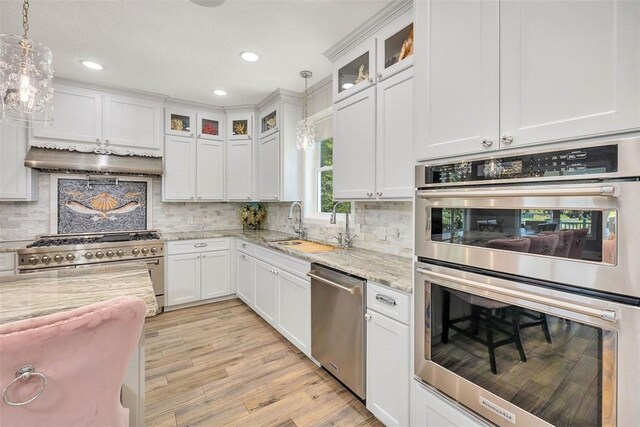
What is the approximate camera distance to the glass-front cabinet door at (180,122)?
3.71 metres

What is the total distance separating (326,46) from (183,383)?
9.74 ft

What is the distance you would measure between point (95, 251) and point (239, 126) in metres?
2.32

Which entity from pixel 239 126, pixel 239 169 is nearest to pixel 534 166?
pixel 239 169

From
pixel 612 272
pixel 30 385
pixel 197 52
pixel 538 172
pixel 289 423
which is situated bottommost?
pixel 289 423

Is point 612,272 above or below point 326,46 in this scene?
below

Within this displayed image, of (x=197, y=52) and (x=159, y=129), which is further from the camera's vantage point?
(x=159, y=129)

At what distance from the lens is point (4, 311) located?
3.35 feet

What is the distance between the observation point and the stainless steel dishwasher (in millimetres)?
1840

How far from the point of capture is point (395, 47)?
195cm

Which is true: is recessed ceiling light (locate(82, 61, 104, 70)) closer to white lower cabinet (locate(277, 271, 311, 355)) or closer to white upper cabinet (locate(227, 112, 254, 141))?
white upper cabinet (locate(227, 112, 254, 141))

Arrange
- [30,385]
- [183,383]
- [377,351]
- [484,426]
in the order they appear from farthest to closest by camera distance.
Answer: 1. [183,383]
2. [377,351]
3. [484,426]
4. [30,385]

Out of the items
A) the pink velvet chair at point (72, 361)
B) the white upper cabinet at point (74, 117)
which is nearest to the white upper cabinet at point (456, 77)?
the pink velvet chair at point (72, 361)

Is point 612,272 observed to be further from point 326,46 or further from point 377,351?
point 326,46

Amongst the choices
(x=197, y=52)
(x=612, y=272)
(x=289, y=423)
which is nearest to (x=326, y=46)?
(x=197, y=52)
